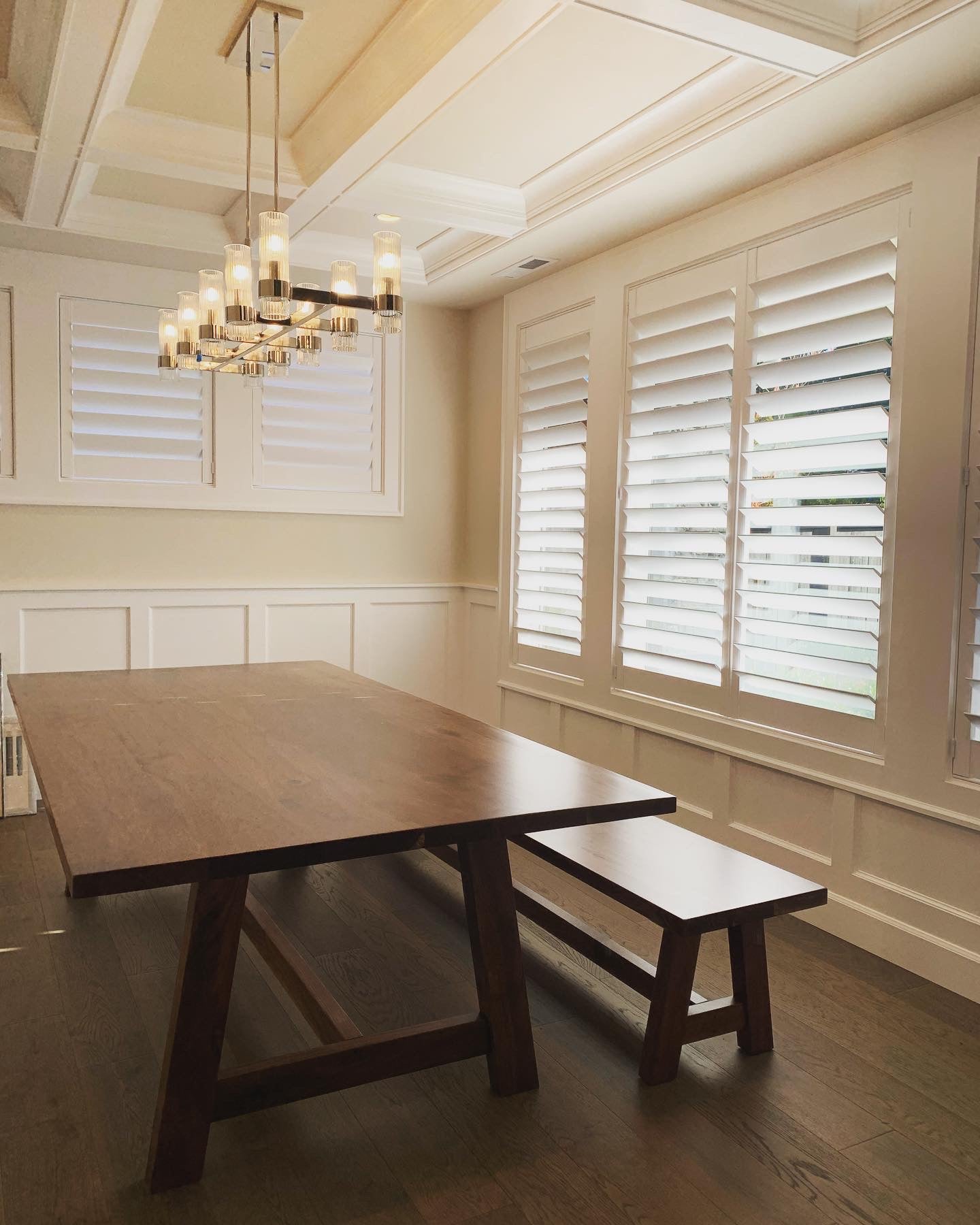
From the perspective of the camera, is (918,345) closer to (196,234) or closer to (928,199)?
(928,199)

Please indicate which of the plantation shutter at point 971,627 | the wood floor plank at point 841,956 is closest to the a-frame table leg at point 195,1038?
the wood floor plank at point 841,956

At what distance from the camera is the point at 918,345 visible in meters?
2.79

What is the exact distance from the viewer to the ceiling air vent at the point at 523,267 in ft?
14.2

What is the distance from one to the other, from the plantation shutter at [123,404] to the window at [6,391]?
0.69ft

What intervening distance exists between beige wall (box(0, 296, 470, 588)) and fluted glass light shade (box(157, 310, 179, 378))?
1637mm

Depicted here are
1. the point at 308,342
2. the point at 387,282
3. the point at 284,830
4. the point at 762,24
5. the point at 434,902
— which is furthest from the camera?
the point at 434,902

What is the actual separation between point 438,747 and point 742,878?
805 mm

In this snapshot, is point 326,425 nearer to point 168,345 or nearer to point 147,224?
point 147,224

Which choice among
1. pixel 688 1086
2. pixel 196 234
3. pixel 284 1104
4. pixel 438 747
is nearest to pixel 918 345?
pixel 438 747

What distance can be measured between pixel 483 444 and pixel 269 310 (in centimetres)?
287

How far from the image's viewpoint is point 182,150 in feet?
11.0

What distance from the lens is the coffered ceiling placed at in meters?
2.42

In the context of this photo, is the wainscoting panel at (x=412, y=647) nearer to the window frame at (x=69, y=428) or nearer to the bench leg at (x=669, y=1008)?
the window frame at (x=69, y=428)

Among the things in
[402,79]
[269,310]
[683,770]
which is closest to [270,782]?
[269,310]
